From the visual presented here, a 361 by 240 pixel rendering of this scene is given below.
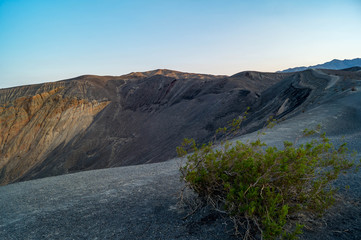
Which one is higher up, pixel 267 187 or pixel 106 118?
pixel 267 187

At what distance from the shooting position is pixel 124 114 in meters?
35.8

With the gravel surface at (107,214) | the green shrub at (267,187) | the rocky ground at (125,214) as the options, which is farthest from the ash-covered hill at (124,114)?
the green shrub at (267,187)

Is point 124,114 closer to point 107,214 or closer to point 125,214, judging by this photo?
point 107,214

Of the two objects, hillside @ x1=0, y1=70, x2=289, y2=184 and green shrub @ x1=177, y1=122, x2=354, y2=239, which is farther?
hillside @ x1=0, y1=70, x2=289, y2=184

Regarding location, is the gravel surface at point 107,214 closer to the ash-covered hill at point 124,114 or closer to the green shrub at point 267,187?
the green shrub at point 267,187

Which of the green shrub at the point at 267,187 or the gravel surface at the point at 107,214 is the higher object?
the green shrub at the point at 267,187

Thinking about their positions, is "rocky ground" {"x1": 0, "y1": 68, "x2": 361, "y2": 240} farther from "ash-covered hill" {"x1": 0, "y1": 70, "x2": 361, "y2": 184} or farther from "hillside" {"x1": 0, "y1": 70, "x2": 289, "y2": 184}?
"hillside" {"x1": 0, "y1": 70, "x2": 289, "y2": 184}

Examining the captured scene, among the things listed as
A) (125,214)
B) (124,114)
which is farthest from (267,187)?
(124,114)

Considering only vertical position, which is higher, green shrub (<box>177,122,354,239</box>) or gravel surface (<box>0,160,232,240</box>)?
green shrub (<box>177,122,354,239</box>)

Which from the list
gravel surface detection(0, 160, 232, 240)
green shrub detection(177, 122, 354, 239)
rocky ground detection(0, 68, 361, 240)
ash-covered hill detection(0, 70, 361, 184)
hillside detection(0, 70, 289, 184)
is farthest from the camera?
hillside detection(0, 70, 289, 184)

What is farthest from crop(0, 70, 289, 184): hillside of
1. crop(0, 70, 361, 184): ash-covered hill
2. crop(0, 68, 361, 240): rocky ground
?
crop(0, 68, 361, 240): rocky ground

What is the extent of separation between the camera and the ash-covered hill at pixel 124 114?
2297 centimetres

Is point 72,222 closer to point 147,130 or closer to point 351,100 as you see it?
point 351,100

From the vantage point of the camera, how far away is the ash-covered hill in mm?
22969
